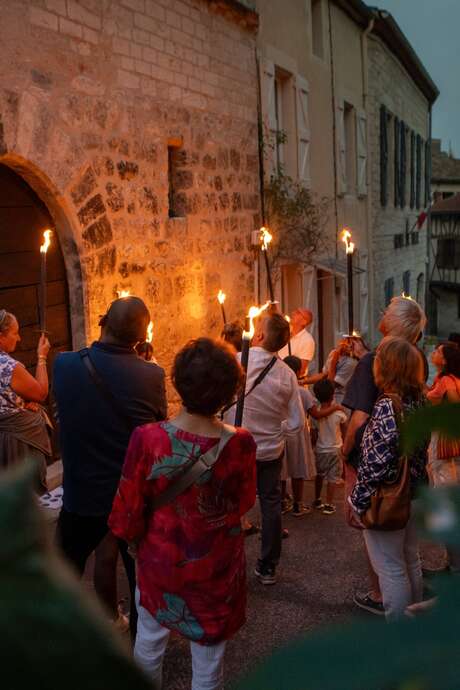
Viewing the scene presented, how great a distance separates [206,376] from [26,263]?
3131 mm

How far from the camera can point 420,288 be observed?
861 inches

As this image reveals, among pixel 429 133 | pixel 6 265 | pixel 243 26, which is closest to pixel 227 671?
pixel 6 265

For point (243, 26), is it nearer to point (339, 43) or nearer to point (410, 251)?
point (339, 43)

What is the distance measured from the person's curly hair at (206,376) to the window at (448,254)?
3122cm

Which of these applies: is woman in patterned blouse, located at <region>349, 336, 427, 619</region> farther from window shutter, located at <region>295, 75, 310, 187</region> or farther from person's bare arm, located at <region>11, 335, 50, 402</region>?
window shutter, located at <region>295, 75, 310, 187</region>

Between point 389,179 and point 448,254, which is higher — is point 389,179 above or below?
above

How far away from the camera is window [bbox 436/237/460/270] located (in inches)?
1271

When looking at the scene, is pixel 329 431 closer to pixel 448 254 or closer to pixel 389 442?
pixel 389 442

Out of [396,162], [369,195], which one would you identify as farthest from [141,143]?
[396,162]

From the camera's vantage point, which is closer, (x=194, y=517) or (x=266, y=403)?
(x=194, y=517)

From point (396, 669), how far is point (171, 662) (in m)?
3.49

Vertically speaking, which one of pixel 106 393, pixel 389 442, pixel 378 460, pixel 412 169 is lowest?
pixel 378 460

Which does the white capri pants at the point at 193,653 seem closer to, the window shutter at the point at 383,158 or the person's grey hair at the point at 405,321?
the person's grey hair at the point at 405,321

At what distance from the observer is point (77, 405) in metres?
3.05
